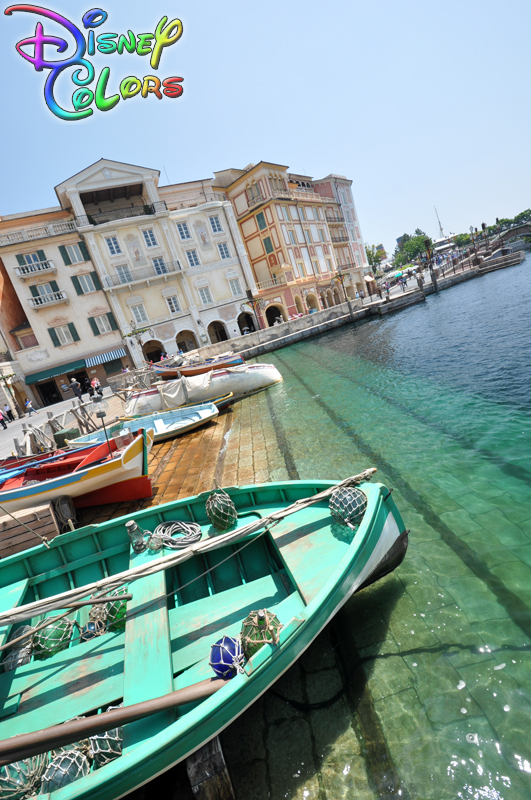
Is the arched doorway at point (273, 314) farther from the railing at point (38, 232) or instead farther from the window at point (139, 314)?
the railing at point (38, 232)

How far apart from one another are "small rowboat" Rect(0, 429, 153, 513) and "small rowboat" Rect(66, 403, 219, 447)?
3338 mm

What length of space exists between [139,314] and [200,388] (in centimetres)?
1820

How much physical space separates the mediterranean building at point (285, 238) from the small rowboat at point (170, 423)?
926 inches

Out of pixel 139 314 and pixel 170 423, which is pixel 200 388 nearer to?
pixel 170 423

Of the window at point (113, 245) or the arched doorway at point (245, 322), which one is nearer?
the window at point (113, 245)

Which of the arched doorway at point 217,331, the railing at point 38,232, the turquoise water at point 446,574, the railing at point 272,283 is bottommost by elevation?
the turquoise water at point 446,574

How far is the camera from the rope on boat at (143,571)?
3.60m

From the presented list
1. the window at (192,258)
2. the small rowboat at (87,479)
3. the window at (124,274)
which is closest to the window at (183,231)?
the window at (192,258)

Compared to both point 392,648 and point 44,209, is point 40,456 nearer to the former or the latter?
point 392,648

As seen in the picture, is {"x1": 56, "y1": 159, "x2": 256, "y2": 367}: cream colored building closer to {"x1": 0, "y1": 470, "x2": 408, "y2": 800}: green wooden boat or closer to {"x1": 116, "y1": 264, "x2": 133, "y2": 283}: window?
{"x1": 116, "y1": 264, "x2": 133, "y2": 283}: window

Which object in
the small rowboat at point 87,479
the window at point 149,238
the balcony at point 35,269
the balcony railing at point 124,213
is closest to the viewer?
the small rowboat at point 87,479

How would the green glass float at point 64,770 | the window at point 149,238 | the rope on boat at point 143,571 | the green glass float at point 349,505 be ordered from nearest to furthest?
the green glass float at point 64,770 < the rope on boat at point 143,571 < the green glass float at point 349,505 < the window at point 149,238

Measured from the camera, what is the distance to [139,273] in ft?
103

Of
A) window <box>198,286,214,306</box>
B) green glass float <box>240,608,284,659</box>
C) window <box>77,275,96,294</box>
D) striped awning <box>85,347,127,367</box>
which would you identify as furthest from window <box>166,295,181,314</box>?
green glass float <box>240,608,284,659</box>
